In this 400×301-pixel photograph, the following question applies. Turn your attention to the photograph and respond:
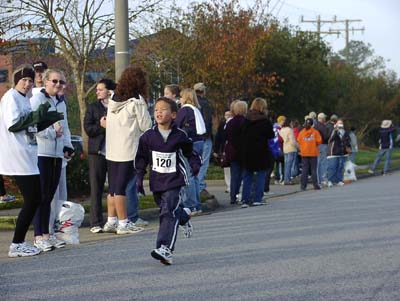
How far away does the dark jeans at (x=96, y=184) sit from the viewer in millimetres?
11773

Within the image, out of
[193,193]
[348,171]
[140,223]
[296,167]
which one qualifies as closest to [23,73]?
[140,223]

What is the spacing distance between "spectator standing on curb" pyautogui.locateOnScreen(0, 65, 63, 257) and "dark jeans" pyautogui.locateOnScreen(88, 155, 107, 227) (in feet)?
7.48

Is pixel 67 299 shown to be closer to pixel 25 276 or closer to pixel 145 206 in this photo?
pixel 25 276

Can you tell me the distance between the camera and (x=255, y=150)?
1577 cm

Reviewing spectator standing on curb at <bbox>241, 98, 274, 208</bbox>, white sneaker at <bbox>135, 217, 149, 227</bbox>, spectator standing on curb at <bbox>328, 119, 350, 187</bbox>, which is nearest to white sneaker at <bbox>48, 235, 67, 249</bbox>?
white sneaker at <bbox>135, 217, 149, 227</bbox>

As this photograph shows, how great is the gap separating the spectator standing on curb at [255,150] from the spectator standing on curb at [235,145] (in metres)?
0.12

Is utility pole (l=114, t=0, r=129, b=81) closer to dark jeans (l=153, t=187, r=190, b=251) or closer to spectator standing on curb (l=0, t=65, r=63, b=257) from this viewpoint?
spectator standing on curb (l=0, t=65, r=63, b=257)

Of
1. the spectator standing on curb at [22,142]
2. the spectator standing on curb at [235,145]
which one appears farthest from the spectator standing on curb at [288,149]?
the spectator standing on curb at [22,142]

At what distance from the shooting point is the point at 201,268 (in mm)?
8414

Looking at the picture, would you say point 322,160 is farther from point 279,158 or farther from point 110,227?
point 110,227

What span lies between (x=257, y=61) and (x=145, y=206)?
71.2 feet

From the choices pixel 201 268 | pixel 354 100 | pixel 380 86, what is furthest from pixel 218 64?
pixel 380 86

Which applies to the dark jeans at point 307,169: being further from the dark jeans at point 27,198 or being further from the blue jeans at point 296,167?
the dark jeans at point 27,198

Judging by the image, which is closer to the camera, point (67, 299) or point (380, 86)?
point (67, 299)
